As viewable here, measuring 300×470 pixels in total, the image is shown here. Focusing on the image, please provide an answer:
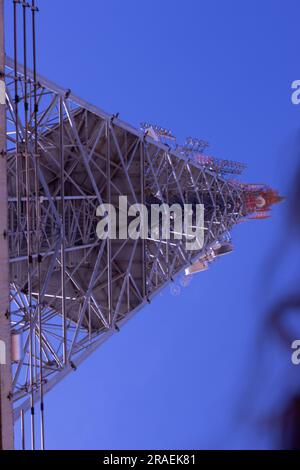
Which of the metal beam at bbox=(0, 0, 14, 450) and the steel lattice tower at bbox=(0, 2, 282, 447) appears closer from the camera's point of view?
the metal beam at bbox=(0, 0, 14, 450)

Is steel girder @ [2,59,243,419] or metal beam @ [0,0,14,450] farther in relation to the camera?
steel girder @ [2,59,243,419]

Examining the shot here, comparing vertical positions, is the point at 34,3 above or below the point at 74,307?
above

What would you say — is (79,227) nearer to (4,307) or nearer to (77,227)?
(77,227)

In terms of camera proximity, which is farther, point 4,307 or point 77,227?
point 77,227

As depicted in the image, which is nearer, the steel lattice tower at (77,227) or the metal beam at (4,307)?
the metal beam at (4,307)

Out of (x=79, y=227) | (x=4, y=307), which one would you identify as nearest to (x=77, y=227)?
(x=79, y=227)

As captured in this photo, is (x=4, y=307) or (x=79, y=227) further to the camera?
(x=79, y=227)

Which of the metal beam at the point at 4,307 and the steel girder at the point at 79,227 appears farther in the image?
the steel girder at the point at 79,227
